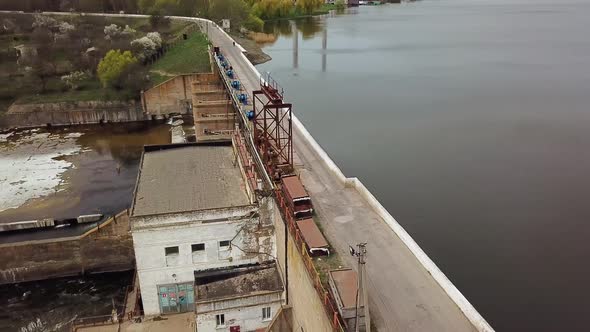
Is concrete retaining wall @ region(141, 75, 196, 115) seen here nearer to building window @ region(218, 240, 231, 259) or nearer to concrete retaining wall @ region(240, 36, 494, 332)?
concrete retaining wall @ region(240, 36, 494, 332)

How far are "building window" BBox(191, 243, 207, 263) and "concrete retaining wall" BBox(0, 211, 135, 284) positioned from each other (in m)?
8.03

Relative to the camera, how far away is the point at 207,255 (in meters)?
19.9

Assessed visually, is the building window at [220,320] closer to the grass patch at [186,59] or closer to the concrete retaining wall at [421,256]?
the concrete retaining wall at [421,256]

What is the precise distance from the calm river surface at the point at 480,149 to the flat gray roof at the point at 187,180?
423 inches

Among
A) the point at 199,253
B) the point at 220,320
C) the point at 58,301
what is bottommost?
the point at 58,301

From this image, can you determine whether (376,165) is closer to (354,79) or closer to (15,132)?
(354,79)

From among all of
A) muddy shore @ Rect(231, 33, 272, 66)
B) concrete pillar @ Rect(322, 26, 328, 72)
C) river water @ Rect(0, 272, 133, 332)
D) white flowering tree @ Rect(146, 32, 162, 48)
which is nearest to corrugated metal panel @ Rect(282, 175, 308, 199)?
river water @ Rect(0, 272, 133, 332)

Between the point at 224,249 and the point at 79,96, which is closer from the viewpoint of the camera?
the point at 224,249

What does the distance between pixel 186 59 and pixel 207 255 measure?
147 feet

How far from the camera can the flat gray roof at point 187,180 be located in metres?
20.3

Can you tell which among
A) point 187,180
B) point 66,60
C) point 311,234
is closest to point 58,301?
point 187,180

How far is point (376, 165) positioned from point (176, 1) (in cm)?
7107

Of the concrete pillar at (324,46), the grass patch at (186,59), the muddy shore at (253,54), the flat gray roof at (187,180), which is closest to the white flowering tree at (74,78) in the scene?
the grass patch at (186,59)

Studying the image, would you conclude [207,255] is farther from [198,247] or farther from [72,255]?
Result: [72,255]
